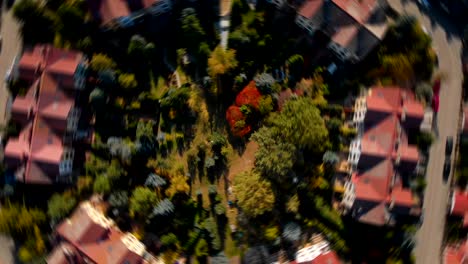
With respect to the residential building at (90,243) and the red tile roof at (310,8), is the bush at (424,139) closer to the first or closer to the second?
the red tile roof at (310,8)

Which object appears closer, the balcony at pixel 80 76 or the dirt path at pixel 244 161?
the balcony at pixel 80 76

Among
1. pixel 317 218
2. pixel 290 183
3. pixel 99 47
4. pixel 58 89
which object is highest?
pixel 99 47

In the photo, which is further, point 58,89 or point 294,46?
point 294,46

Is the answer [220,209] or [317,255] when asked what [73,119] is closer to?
[220,209]

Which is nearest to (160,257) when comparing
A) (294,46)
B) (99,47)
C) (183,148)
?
(183,148)

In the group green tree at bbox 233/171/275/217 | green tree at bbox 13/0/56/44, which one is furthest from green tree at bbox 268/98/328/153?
green tree at bbox 13/0/56/44

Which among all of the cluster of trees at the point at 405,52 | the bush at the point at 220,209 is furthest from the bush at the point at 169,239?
the cluster of trees at the point at 405,52

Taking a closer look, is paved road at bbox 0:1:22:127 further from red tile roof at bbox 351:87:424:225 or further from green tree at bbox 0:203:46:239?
red tile roof at bbox 351:87:424:225

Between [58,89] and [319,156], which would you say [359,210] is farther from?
[58,89]
